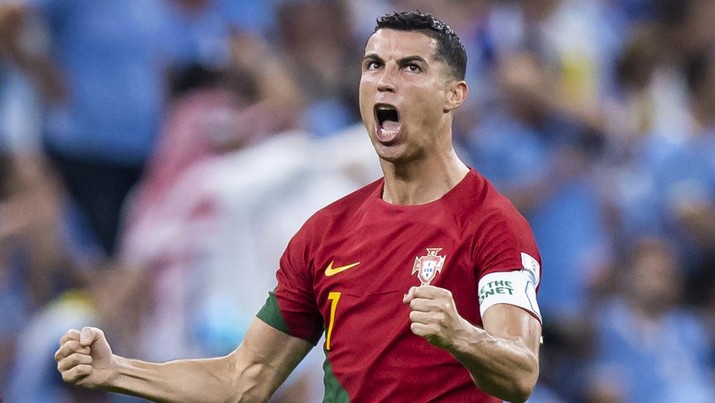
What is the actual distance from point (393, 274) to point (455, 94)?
0.63 metres

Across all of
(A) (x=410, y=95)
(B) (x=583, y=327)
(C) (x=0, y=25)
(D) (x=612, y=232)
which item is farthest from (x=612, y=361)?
(A) (x=410, y=95)

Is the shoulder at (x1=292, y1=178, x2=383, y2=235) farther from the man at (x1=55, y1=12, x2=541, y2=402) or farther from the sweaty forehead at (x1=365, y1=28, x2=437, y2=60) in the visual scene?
the sweaty forehead at (x1=365, y1=28, x2=437, y2=60)

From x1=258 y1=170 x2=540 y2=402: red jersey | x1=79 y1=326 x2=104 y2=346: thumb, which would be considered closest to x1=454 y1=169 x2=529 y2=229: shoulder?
x1=258 y1=170 x2=540 y2=402: red jersey

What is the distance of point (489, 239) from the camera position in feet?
15.1

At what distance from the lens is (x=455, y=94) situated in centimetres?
489

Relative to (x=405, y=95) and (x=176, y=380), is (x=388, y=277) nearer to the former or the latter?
(x=405, y=95)

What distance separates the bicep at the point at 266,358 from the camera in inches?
201

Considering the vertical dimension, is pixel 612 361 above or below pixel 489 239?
above

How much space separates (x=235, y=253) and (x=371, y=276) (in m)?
2.71

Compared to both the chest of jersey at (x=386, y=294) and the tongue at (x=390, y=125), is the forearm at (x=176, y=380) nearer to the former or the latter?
the chest of jersey at (x=386, y=294)

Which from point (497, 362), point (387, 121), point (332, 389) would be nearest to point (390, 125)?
point (387, 121)

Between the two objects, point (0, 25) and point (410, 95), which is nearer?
point (410, 95)

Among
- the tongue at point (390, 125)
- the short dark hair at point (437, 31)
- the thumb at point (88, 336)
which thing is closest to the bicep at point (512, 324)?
the tongue at point (390, 125)

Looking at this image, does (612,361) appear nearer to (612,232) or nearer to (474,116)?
(612,232)
